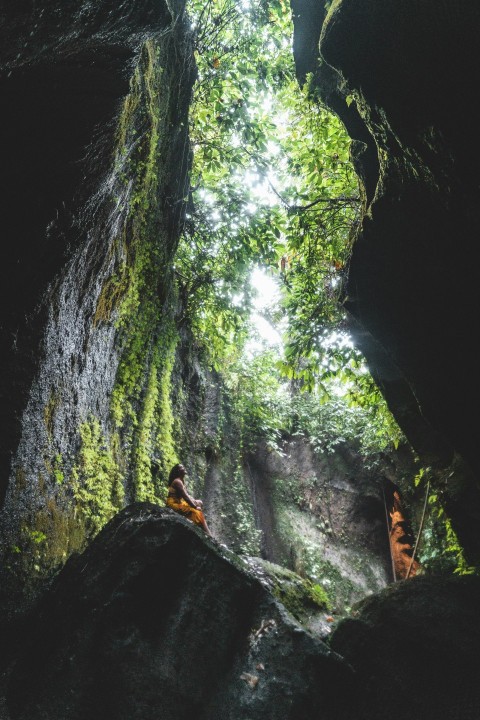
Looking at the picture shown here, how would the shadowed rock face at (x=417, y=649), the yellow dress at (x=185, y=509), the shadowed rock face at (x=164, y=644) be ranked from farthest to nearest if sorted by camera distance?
the yellow dress at (x=185, y=509), the shadowed rock face at (x=417, y=649), the shadowed rock face at (x=164, y=644)

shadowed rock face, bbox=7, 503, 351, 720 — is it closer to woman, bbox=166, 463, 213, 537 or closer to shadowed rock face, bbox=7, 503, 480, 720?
shadowed rock face, bbox=7, 503, 480, 720

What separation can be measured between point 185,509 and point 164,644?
296cm

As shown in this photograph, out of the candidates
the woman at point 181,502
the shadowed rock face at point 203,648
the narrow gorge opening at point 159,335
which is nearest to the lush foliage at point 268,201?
the narrow gorge opening at point 159,335

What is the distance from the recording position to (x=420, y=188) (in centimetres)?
434

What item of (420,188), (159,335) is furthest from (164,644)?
(159,335)

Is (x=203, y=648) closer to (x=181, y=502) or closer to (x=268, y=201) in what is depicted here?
(x=181, y=502)

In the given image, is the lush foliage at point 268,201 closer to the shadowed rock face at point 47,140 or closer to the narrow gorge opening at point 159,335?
the narrow gorge opening at point 159,335

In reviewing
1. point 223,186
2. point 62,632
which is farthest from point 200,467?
point 62,632

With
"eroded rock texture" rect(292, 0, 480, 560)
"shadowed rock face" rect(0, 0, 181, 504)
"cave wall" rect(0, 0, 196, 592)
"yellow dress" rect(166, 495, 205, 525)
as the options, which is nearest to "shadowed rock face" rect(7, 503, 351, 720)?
"cave wall" rect(0, 0, 196, 592)

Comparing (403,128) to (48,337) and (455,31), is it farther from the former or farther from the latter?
(48,337)

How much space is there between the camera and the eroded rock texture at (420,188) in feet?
10.8

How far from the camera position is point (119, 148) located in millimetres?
5402

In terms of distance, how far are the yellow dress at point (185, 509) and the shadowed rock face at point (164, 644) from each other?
2.39m

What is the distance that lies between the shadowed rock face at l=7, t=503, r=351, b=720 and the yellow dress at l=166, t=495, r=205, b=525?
7.85 feet
